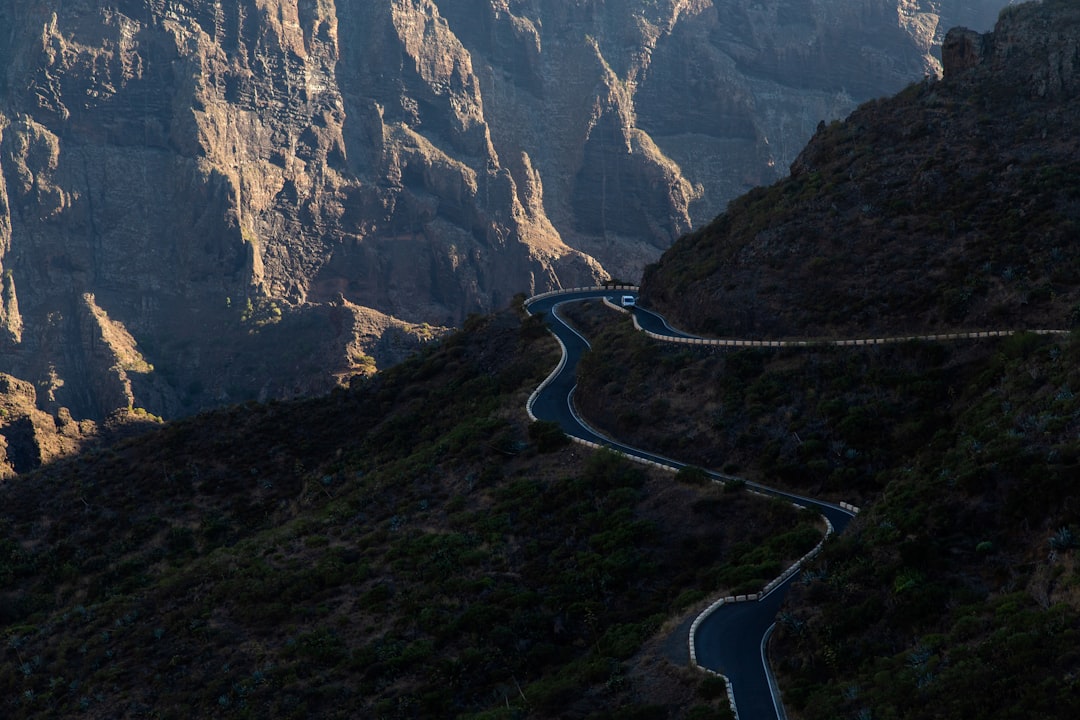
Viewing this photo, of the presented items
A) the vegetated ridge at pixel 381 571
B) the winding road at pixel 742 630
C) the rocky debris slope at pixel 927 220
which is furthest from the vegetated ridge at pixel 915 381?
the vegetated ridge at pixel 381 571

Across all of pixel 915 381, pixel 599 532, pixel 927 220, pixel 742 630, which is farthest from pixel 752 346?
pixel 742 630

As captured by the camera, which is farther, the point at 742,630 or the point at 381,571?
the point at 381,571

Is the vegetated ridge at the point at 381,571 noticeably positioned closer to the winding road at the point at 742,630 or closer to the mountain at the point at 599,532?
the mountain at the point at 599,532

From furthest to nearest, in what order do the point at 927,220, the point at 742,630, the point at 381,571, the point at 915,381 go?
the point at 927,220 → the point at 915,381 → the point at 381,571 → the point at 742,630

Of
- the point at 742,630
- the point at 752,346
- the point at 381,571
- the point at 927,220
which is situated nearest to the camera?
the point at 742,630

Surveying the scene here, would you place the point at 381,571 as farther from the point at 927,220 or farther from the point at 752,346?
the point at 927,220

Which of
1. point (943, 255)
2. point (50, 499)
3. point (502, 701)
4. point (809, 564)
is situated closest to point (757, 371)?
point (943, 255)

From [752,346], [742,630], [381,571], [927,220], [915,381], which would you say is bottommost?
[742,630]

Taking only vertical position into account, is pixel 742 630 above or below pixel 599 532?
below

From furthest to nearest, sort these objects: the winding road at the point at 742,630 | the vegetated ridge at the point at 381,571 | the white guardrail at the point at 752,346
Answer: the vegetated ridge at the point at 381,571 < the white guardrail at the point at 752,346 < the winding road at the point at 742,630
